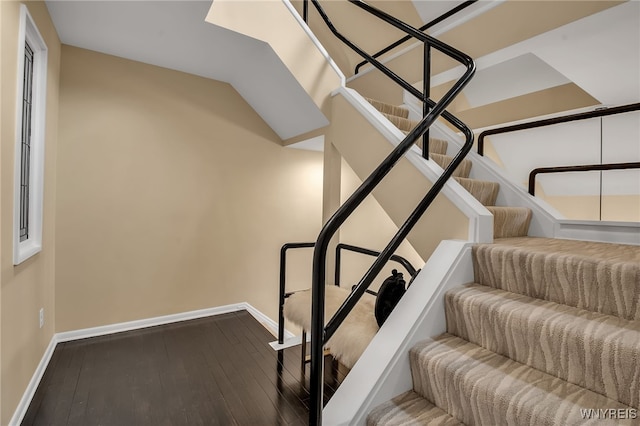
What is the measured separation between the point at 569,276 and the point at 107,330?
3.55m

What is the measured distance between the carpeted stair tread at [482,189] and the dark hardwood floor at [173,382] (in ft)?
5.33

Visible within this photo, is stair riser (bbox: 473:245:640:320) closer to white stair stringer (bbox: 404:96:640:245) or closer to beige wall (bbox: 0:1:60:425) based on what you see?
white stair stringer (bbox: 404:96:640:245)

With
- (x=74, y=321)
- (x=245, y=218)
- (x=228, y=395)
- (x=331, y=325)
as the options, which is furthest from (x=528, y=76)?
(x=74, y=321)

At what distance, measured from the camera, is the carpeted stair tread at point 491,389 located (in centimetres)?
82

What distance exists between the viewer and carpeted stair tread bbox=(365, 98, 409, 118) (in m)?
2.82

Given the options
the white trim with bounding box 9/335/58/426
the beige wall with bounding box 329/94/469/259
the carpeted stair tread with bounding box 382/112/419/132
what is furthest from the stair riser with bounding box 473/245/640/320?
the white trim with bounding box 9/335/58/426

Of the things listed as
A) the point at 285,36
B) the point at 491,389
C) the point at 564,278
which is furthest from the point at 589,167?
the point at 285,36

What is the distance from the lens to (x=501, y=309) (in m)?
1.12

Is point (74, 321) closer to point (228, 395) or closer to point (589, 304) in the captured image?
point (228, 395)

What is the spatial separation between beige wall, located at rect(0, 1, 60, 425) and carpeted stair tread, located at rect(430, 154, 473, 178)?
252 centimetres

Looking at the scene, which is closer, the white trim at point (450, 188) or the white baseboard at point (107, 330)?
the white trim at point (450, 188)

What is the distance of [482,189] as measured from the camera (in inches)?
83.5

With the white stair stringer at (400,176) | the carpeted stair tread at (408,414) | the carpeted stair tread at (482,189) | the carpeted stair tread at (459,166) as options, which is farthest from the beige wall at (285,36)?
the carpeted stair tread at (408,414)

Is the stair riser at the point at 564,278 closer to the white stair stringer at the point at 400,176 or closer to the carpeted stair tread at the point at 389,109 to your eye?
the white stair stringer at the point at 400,176
